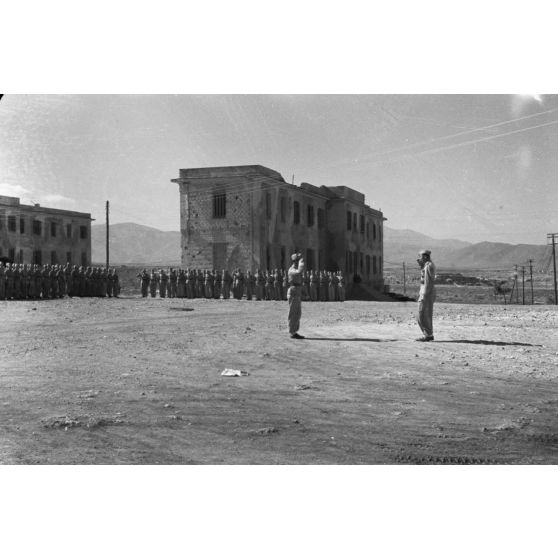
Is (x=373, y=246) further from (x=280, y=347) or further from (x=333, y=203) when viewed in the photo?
(x=280, y=347)

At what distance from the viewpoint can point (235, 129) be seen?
8305 millimetres

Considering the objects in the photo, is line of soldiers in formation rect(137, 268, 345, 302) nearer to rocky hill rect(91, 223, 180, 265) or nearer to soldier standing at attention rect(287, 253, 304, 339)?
soldier standing at attention rect(287, 253, 304, 339)

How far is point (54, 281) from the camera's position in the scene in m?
22.5

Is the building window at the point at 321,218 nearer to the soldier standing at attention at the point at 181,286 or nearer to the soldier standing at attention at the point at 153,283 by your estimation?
the soldier standing at attention at the point at 181,286

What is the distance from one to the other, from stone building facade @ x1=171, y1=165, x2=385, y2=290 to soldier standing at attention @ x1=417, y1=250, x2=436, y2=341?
35.7 ft

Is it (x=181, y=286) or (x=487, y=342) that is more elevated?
(x=181, y=286)

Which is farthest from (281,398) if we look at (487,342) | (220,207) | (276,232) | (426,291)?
(276,232)

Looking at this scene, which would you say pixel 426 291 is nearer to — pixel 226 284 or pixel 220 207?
pixel 220 207

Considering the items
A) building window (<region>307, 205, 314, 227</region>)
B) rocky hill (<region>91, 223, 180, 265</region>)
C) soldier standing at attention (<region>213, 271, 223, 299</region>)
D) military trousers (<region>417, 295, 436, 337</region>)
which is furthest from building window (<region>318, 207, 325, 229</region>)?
rocky hill (<region>91, 223, 180, 265</region>)

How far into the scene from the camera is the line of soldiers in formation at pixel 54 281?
66.9 feet

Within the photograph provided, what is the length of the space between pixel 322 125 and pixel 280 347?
3.81 m

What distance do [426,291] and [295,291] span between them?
2233 millimetres

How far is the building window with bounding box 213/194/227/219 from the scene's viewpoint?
22625 mm

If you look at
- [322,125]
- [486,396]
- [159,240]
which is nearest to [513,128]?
[322,125]
